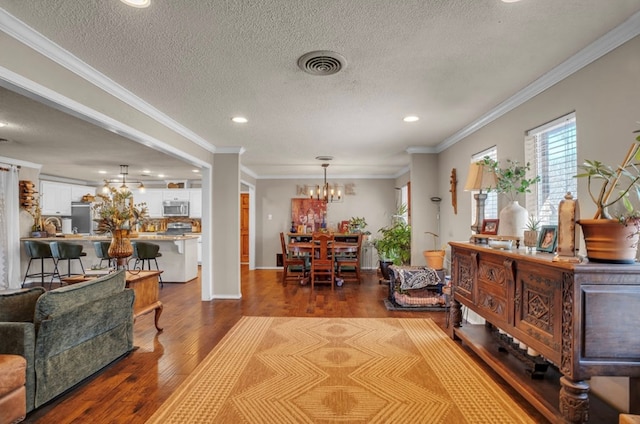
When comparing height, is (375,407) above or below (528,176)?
below

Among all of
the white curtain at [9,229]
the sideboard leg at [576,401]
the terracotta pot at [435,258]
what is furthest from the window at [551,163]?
the white curtain at [9,229]

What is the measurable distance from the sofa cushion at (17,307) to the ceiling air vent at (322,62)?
8.33ft

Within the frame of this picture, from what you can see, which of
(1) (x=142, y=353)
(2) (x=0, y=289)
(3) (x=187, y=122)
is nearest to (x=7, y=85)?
(3) (x=187, y=122)

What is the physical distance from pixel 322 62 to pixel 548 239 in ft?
6.32

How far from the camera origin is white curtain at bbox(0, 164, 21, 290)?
553cm

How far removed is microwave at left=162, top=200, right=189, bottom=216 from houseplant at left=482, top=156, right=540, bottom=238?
7.34 m

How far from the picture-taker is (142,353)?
9.68 ft

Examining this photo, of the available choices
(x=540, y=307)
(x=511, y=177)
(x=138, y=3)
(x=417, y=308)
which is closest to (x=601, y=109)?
(x=511, y=177)

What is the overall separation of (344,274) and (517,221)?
4.45 metres

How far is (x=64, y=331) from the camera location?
221cm

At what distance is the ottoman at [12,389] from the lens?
1.76 m

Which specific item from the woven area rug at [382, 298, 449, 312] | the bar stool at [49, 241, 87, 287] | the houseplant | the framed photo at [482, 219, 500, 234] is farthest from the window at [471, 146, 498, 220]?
the bar stool at [49, 241, 87, 287]

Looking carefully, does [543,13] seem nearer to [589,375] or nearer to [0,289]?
[589,375]

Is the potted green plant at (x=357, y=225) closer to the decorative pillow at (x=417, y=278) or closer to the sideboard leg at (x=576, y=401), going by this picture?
the decorative pillow at (x=417, y=278)
